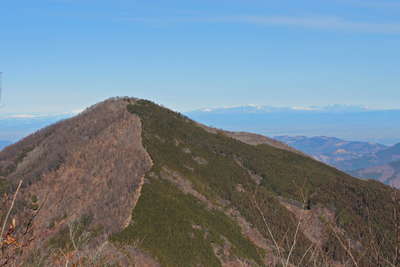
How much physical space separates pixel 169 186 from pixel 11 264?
74339 millimetres

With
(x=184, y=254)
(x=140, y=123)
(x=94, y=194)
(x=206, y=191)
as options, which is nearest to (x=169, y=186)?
(x=206, y=191)

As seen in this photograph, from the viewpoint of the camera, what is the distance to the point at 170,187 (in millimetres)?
80375

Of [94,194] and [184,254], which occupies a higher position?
[94,194]

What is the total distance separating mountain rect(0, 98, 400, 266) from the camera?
206 feet

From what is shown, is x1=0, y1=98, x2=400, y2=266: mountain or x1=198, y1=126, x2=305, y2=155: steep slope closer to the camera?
x1=0, y1=98, x2=400, y2=266: mountain

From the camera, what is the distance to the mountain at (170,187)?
62.8 m

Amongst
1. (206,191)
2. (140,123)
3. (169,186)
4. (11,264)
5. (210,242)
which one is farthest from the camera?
(140,123)

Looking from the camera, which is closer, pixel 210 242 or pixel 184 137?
pixel 210 242

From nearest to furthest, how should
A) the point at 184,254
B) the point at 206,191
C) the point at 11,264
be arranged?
the point at 11,264
the point at 184,254
the point at 206,191

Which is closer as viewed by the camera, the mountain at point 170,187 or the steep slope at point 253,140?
the mountain at point 170,187

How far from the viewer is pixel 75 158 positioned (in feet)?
297

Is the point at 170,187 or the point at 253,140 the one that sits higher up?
the point at 253,140

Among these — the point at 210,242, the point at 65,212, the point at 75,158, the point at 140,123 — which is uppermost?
the point at 140,123

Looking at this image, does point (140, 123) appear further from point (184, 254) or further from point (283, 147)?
point (283, 147)
